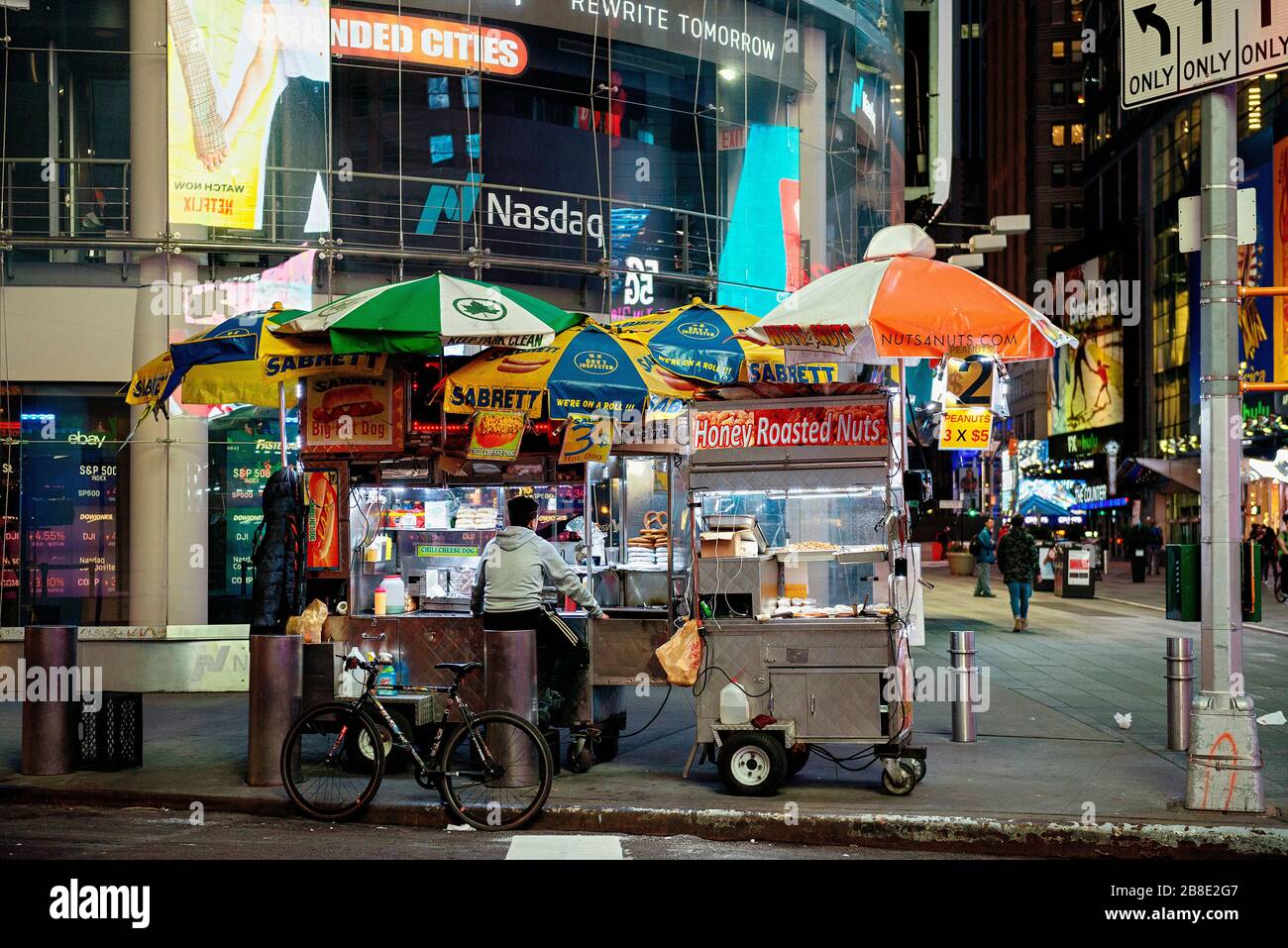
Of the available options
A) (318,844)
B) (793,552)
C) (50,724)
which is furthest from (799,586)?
(50,724)

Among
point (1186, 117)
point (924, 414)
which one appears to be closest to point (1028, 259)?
point (1186, 117)

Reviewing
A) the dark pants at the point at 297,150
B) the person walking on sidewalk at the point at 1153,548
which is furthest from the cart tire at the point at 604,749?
the person walking on sidewalk at the point at 1153,548

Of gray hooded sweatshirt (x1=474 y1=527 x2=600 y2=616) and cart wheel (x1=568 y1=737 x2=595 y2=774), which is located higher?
gray hooded sweatshirt (x1=474 y1=527 x2=600 y2=616)

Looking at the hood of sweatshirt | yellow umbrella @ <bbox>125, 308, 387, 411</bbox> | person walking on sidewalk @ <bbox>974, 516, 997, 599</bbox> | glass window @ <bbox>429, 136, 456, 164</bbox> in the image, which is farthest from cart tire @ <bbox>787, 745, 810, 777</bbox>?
person walking on sidewalk @ <bbox>974, 516, 997, 599</bbox>

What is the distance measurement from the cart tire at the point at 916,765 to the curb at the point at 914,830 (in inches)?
32.3

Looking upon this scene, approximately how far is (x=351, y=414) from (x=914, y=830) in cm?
619

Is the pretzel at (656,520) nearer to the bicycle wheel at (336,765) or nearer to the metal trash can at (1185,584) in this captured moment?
the bicycle wheel at (336,765)

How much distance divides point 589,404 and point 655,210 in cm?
839

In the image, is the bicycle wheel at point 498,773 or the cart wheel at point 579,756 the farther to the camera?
the cart wheel at point 579,756

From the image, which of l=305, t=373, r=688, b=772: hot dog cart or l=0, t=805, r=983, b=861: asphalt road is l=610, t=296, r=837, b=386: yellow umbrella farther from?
l=0, t=805, r=983, b=861: asphalt road

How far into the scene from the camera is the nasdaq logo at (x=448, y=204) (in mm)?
16703

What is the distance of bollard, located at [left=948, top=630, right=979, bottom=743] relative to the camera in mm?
11734

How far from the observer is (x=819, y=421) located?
10242 millimetres

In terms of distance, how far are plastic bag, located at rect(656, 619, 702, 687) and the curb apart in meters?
1.13
